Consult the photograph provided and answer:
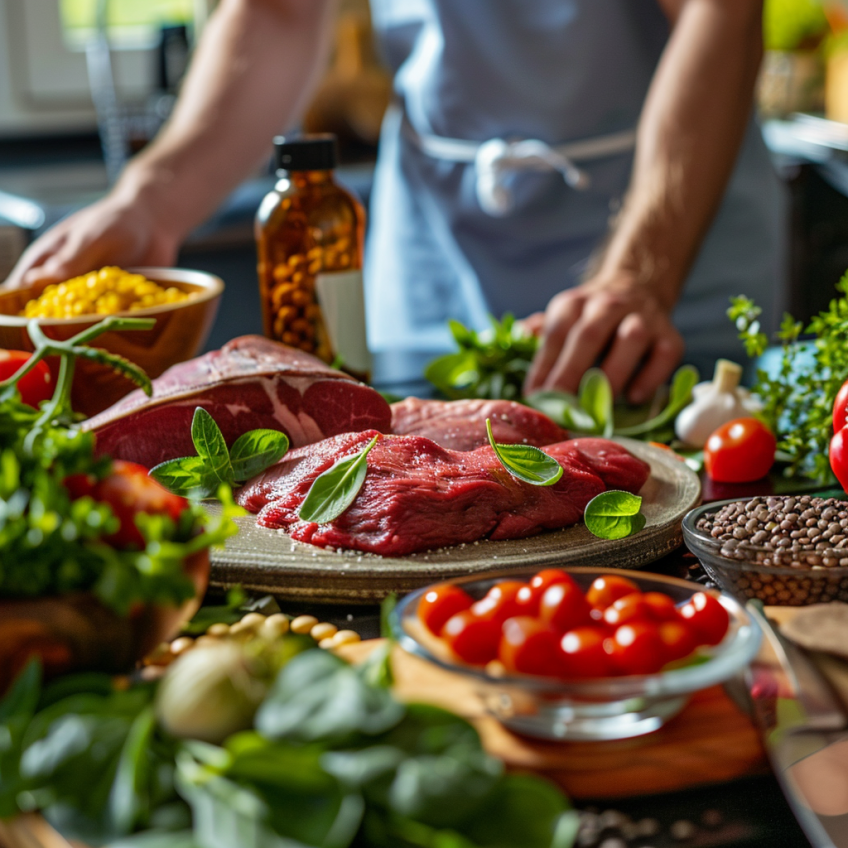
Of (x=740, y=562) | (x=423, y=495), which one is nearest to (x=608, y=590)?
(x=740, y=562)

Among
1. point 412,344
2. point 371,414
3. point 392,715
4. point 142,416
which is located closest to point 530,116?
point 412,344

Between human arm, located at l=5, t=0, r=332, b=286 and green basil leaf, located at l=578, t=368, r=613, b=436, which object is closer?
green basil leaf, located at l=578, t=368, r=613, b=436

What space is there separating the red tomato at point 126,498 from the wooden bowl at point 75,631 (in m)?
0.04

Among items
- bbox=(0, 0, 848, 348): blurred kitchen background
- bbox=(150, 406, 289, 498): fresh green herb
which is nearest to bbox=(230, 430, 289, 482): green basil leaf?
bbox=(150, 406, 289, 498): fresh green herb

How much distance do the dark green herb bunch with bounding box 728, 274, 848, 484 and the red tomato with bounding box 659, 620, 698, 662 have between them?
55 centimetres

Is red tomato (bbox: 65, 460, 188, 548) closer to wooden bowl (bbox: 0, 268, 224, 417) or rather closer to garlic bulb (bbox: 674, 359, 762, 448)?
wooden bowl (bbox: 0, 268, 224, 417)

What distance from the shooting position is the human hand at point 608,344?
1.31 m

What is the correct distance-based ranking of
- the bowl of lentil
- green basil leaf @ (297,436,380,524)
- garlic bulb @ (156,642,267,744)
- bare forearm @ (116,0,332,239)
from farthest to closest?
bare forearm @ (116,0,332,239) < green basil leaf @ (297,436,380,524) < the bowl of lentil < garlic bulb @ (156,642,267,744)

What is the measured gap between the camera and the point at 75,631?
578 millimetres

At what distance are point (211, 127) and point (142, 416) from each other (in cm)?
107

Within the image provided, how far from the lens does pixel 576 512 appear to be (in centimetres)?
92

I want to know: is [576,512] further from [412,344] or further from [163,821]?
[412,344]

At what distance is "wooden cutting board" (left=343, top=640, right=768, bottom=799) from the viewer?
564 mm

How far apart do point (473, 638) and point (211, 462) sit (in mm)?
405
